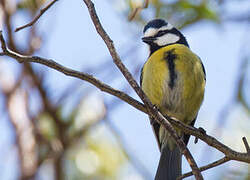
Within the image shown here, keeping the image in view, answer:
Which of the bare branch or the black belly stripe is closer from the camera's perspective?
the bare branch

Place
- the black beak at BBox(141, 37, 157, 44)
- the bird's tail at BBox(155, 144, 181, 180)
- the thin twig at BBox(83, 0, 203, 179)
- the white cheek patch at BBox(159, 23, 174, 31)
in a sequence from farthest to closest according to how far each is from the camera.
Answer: the white cheek patch at BBox(159, 23, 174, 31) → the black beak at BBox(141, 37, 157, 44) → the bird's tail at BBox(155, 144, 181, 180) → the thin twig at BBox(83, 0, 203, 179)

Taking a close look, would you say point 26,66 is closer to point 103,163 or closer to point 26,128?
point 26,128

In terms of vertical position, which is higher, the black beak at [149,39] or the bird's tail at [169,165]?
the black beak at [149,39]

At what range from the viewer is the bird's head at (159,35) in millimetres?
3447

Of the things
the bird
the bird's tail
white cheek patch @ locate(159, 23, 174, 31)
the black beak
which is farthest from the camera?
white cheek patch @ locate(159, 23, 174, 31)

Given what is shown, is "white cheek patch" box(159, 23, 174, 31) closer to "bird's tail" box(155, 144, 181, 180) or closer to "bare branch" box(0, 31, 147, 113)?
"bird's tail" box(155, 144, 181, 180)

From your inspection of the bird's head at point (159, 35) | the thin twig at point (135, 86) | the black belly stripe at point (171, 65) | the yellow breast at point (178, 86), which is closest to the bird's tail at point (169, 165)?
the yellow breast at point (178, 86)

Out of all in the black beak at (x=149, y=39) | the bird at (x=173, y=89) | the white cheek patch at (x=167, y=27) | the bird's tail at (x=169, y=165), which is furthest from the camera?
the white cheek patch at (x=167, y=27)

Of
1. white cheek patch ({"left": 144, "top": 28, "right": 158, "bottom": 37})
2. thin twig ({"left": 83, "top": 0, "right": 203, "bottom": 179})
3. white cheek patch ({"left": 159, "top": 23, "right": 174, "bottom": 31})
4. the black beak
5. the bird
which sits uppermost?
white cheek patch ({"left": 159, "top": 23, "right": 174, "bottom": 31})

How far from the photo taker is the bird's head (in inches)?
136

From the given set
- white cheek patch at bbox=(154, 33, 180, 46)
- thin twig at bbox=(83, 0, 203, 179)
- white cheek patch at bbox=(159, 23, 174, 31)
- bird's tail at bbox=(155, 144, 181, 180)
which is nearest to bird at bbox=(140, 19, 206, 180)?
bird's tail at bbox=(155, 144, 181, 180)

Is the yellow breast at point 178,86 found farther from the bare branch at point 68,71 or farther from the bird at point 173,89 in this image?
the bare branch at point 68,71

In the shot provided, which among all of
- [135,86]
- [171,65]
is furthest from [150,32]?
[135,86]

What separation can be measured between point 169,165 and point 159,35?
42.2 inches
